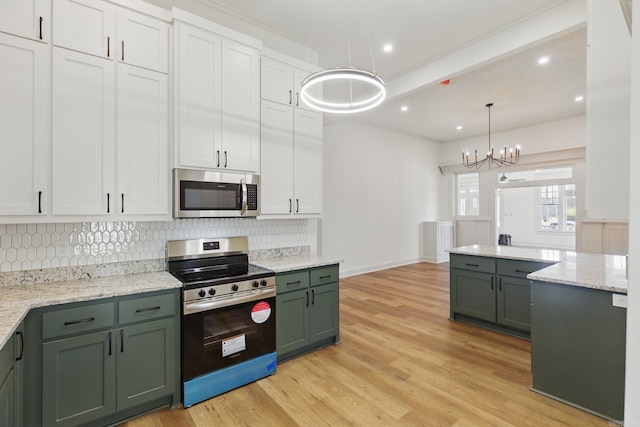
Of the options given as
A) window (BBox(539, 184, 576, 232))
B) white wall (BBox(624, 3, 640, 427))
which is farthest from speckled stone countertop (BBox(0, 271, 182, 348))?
window (BBox(539, 184, 576, 232))

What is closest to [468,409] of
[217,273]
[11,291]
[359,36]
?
[217,273]

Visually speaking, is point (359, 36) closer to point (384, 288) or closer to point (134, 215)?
point (134, 215)

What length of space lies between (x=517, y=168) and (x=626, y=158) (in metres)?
6.71

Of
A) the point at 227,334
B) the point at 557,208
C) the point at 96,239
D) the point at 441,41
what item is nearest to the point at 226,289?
the point at 227,334

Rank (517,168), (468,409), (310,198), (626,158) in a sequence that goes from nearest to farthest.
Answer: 1. (626,158)
2. (468,409)
3. (310,198)
4. (517,168)

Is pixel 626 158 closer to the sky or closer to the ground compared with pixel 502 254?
closer to the sky

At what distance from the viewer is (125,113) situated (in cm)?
236

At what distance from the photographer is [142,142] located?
2.44 m

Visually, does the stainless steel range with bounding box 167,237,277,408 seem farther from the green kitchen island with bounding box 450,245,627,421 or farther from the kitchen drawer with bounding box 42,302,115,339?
the green kitchen island with bounding box 450,245,627,421

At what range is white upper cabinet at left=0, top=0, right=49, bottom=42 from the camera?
195cm

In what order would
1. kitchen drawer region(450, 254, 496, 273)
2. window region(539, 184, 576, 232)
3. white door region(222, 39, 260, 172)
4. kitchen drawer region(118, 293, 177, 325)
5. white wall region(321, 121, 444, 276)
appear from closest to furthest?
kitchen drawer region(118, 293, 177, 325), white door region(222, 39, 260, 172), kitchen drawer region(450, 254, 496, 273), white wall region(321, 121, 444, 276), window region(539, 184, 576, 232)

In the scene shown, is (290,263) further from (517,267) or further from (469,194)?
(469,194)

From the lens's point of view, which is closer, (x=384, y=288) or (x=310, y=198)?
(x=310, y=198)

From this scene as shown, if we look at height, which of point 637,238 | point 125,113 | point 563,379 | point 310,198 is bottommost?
point 563,379
